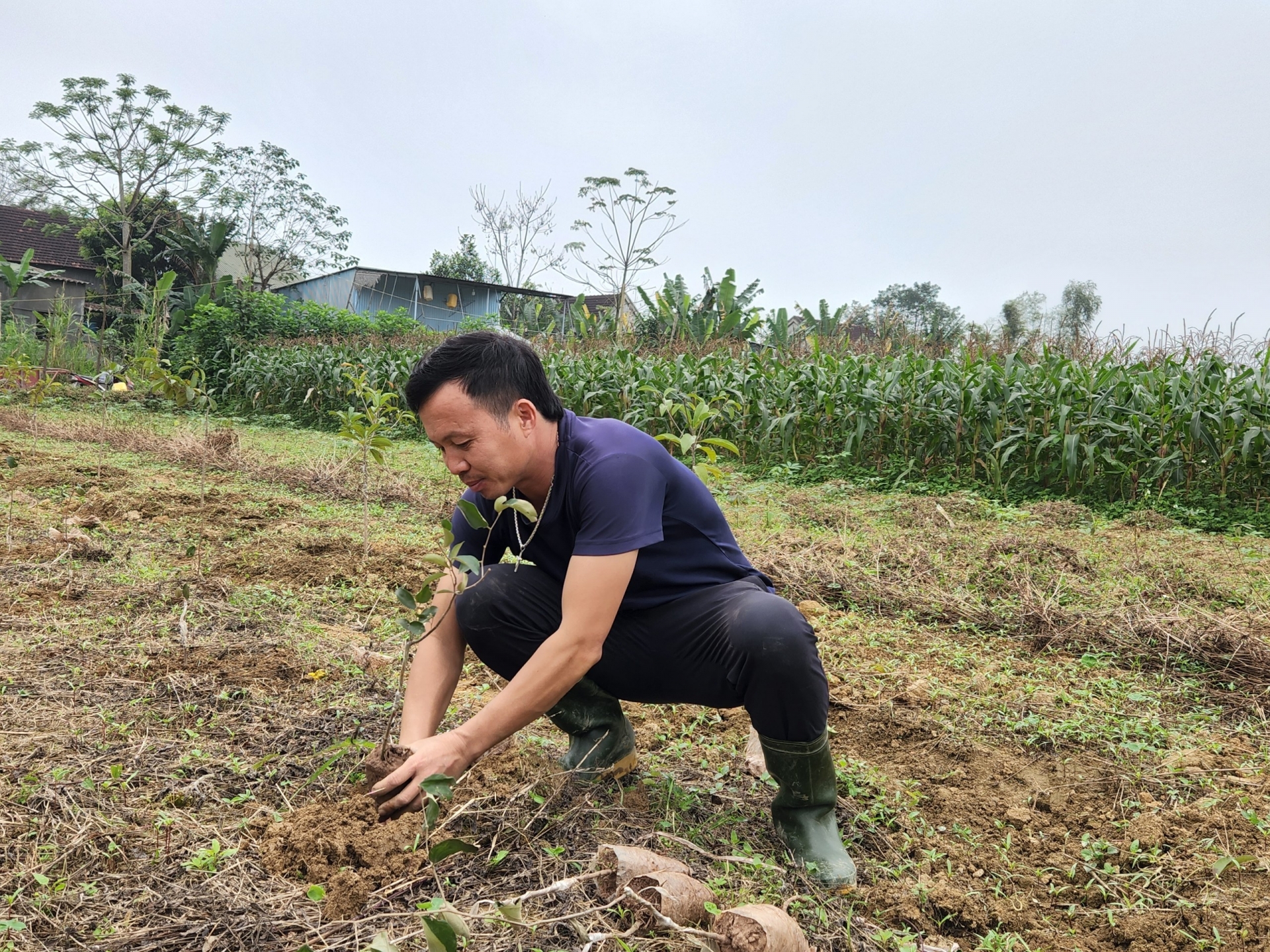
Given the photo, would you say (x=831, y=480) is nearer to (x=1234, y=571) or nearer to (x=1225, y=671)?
(x=1234, y=571)

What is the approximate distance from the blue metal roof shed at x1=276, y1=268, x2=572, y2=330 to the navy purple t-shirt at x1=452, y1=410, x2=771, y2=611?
73.0 ft

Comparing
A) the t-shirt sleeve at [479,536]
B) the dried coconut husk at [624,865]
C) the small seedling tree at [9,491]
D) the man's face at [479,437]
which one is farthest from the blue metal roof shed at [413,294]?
the dried coconut husk at [624,865]

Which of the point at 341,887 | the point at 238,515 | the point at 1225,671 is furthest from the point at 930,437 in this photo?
the point at 341,887

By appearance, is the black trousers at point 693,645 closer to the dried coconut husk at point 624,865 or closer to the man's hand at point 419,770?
the dried coconut husk at point 624,865

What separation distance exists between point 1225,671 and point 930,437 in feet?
13.4

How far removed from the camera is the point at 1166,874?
65.9 inches

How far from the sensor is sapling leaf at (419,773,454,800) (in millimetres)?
1280

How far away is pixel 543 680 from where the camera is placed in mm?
1467

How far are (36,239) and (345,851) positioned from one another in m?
30.2

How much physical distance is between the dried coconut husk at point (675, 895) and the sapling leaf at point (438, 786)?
12.2 inches

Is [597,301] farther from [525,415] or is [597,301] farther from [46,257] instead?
[525,415]

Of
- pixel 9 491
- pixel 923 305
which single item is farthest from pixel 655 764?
pixel 923 305

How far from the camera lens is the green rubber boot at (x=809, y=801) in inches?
64.5

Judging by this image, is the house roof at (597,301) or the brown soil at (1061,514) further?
the house roof at (597,301)
